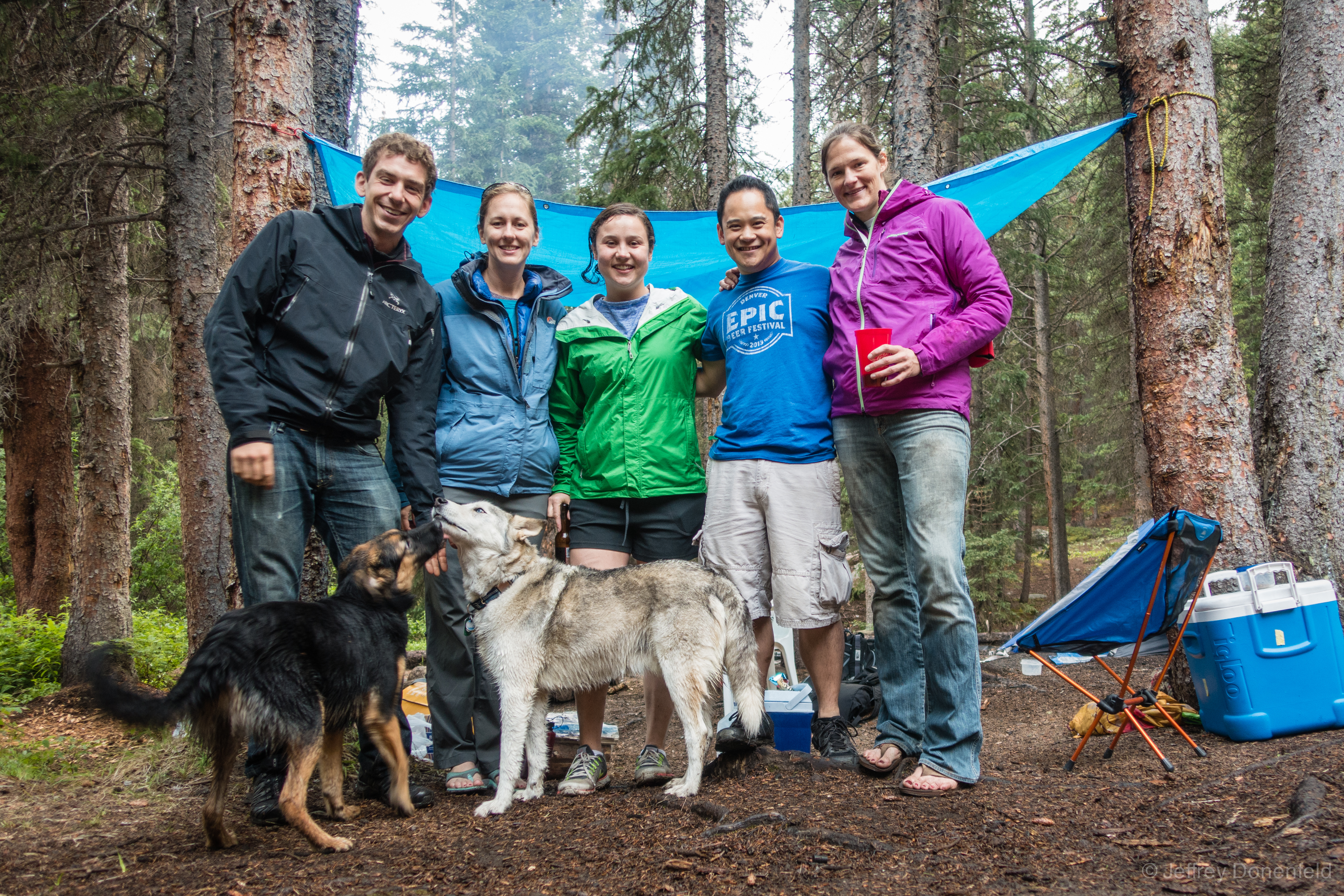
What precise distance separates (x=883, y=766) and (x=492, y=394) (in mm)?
2165

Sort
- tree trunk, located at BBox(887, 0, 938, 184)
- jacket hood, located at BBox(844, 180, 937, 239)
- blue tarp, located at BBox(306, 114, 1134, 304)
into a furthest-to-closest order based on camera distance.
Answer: tree trunk, located at BBox(887, 0, 938, 184)
blue tarp, located at BBox(306, 114, 1134, 304)
jacket hood, located at BBox(844, 180, 937, 239)

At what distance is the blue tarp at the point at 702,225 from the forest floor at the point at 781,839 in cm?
312

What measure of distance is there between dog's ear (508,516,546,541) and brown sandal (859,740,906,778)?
5.14ft

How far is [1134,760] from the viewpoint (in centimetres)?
334

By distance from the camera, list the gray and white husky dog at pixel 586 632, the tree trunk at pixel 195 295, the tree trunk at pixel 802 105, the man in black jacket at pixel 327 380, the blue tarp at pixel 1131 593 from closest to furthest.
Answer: the man in black jacket at pixel 327 380 → the gray and white husky dog at pixel 586 632 → the blue tarp at pixel 1131 593 → the tree trunk at pixel 195 295 → the tree trunk at pixel 802 105

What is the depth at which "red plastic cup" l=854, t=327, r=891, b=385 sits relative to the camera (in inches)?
110

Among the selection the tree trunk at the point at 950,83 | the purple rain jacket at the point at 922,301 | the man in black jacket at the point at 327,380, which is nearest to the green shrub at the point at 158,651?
the man in black jacket at the point at 327,380

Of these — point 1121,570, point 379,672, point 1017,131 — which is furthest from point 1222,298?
point 1017,131

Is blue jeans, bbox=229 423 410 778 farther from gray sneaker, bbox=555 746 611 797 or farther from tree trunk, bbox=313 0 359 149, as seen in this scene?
tree trunk, bbox=313 0 359 149

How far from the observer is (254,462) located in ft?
8.45

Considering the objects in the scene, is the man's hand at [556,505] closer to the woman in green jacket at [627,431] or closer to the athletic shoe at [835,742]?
the woman in green jacket at [627,431]

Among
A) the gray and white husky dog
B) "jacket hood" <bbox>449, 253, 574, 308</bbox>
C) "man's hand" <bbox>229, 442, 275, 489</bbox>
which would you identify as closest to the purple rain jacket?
the gray and white husky dog

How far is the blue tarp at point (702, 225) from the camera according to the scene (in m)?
4.88

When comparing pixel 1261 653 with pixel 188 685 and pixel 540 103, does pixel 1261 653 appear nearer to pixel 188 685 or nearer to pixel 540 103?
pixel 188 685
